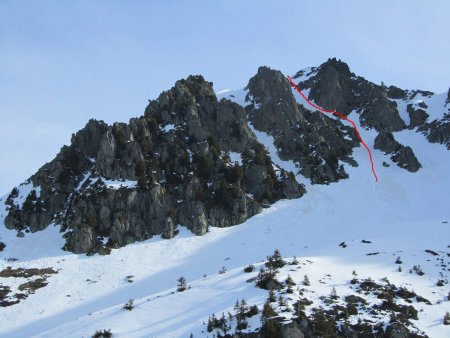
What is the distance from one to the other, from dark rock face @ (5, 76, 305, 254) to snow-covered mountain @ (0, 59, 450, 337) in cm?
25

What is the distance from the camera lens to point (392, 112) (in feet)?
384

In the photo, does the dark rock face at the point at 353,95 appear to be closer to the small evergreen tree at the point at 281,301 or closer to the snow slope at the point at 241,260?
the snow slope at the point at 241,260

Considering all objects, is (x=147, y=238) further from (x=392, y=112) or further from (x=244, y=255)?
(x=392, y=112)

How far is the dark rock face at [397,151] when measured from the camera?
316ft

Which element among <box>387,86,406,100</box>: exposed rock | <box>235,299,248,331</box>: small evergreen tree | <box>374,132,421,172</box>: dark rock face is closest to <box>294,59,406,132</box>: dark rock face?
<box>387,86,406,100</box>: exposed rock

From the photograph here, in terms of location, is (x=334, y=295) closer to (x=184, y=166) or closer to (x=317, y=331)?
(x=317, y=331)

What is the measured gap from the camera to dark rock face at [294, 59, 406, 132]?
115312mm

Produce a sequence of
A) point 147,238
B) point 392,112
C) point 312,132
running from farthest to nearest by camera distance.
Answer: point 392,112 < point 312,132 < point 147,238

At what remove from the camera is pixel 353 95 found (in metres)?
125

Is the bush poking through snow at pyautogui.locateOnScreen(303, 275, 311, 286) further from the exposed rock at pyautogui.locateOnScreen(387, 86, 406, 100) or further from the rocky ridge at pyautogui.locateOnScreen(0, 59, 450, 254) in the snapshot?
the exposed rock at pyautogui.locateOnScreen(387, 86, 406, 100)

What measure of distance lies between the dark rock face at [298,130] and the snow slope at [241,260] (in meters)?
3.20

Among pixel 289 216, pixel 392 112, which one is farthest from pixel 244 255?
pixel 392 112

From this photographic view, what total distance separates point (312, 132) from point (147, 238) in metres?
45.9

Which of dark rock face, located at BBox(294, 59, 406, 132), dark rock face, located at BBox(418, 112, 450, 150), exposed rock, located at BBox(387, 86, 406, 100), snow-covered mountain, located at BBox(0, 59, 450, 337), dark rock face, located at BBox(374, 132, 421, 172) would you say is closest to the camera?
snow-covered mountain, located at BBox(0, 59, 450, 337)
